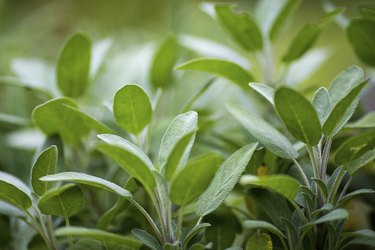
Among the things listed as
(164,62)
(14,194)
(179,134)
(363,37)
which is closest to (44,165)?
(14,194)

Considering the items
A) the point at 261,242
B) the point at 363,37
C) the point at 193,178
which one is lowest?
the point at 261,242

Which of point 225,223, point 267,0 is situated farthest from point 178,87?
point 225,223

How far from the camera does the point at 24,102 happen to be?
0.85 m

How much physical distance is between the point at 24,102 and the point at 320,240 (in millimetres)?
618

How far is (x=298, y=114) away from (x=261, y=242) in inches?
6.0

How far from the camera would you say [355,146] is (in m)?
0.48

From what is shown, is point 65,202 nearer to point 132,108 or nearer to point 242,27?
point 132,108

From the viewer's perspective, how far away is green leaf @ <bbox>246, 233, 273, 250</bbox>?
18.9 inches

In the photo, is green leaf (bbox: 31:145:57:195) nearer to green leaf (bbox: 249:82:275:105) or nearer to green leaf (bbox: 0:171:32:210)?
green leaf (bbox: 0:171:32:210)

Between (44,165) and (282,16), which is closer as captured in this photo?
(44,165)

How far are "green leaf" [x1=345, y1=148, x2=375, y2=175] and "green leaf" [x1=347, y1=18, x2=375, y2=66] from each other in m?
0.23

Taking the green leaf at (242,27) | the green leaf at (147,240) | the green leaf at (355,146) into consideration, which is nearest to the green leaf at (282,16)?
the green leaf at (242,27)

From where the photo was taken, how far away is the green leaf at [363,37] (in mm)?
616

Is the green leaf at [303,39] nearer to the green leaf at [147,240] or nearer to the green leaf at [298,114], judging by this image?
the green leaf at [298,114]
